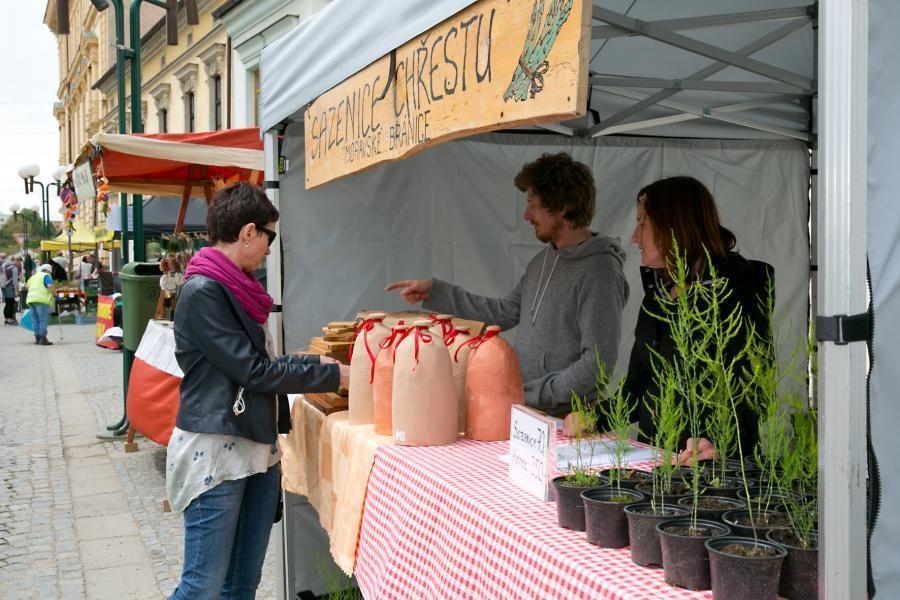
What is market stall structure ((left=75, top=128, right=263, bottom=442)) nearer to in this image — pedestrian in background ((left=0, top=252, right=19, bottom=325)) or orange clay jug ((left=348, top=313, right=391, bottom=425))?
orange clay jug ((left=348, top=313, right=391, bottom=425))

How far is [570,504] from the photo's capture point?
62.1 inches

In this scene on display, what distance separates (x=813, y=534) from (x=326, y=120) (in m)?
2.16

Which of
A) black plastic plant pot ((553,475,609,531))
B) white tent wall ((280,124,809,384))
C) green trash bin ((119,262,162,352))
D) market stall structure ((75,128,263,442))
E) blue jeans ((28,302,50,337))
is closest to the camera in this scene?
black plastic plant pot ((553,475,609,531))

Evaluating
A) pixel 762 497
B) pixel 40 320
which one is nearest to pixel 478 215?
pixel 762 497

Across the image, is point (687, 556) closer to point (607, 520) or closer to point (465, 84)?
point (607, 520)

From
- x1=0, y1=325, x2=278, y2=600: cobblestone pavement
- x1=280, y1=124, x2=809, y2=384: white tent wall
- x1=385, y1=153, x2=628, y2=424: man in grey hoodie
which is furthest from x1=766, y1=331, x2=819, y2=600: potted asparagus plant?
x1=0, y1=325, x2=278, y2=600: cobblestone pavement

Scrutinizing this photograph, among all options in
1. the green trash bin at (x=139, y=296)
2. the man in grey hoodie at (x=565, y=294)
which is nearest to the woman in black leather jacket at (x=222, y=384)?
the man in grey hoodie at (x=565, y=294)

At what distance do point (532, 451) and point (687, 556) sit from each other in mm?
567

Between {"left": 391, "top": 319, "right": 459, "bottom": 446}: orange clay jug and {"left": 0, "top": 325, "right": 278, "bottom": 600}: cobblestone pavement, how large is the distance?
205cm

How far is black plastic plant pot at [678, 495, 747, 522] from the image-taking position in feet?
4.67

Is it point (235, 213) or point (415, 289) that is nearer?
point (235, 213)

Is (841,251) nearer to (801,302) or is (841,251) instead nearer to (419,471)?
(419,471)

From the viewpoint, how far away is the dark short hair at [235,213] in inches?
102

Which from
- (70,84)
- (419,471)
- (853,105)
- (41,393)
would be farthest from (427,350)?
(70,84)
